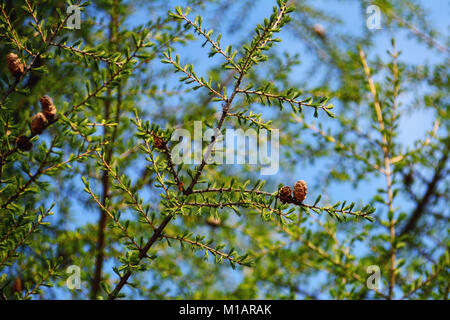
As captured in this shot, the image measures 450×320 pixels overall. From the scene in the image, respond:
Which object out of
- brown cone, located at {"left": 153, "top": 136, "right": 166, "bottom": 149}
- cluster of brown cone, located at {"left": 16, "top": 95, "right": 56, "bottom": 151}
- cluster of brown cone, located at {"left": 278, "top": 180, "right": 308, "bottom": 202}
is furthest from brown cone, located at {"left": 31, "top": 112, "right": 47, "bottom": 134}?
cluster of brown cone, located at {"left": 278, "top": 180, "right": 308, "bottom": 202}

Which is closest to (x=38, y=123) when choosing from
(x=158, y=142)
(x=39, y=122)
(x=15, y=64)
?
(x=39, y=122)

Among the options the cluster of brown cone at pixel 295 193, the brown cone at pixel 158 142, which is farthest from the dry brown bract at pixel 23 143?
the cluster of brown cone at pixel 295 193

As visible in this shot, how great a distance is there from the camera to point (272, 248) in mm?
1822

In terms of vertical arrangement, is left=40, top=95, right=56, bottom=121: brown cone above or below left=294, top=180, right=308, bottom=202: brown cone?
above

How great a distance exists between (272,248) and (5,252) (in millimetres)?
1095

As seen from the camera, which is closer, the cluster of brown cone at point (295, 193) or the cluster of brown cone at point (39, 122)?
the cluster of brown cone at point (295, 193)

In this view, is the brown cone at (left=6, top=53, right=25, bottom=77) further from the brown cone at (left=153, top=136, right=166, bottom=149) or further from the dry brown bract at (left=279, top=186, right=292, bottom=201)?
the dry brown bract at (left=279, top=186, right=292, bottom=201)

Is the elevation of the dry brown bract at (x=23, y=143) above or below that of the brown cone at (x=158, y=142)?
above

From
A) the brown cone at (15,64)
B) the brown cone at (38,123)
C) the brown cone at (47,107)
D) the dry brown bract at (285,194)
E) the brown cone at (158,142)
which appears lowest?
the dry brown bract at (285,194)

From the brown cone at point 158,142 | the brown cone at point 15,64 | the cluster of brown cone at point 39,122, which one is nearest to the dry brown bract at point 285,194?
the brown cone at point 158,142

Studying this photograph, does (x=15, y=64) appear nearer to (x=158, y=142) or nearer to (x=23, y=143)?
(x=23, y=143)

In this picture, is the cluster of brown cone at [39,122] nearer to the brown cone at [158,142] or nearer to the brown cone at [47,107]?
the brown cone at [47,107]
